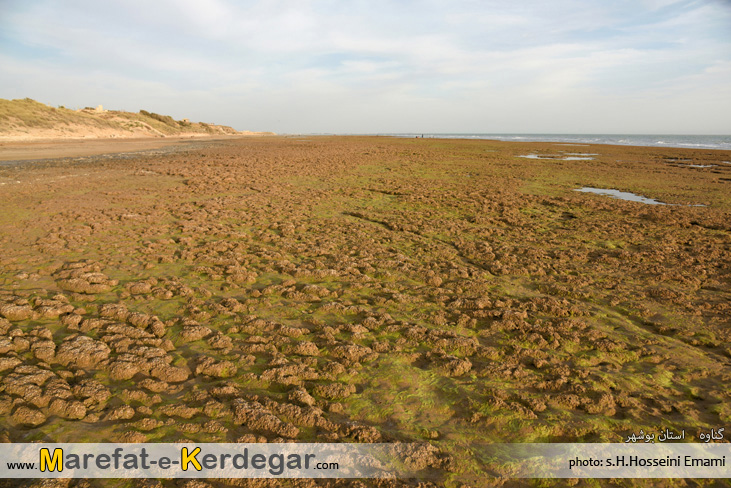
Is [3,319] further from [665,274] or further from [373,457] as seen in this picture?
[665,274]

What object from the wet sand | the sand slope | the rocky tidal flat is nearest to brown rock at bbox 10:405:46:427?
the rocky tidal flat

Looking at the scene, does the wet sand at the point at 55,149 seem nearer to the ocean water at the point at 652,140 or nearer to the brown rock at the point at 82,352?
the brown rock at the point at 82,352

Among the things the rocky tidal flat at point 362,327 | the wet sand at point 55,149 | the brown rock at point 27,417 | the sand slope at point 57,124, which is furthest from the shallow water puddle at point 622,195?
the sand slope at point 57,124

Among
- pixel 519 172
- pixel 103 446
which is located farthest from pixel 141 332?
pixel 519 172

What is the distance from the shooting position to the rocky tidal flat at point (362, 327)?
252cm

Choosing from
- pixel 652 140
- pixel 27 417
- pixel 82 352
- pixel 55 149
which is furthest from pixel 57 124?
pixel 652 140

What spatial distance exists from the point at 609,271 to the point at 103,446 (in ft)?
19.8

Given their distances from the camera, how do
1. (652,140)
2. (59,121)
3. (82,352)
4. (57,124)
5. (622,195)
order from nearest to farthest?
(82,352), (622,195), (57,124), (59,121), (652,140)

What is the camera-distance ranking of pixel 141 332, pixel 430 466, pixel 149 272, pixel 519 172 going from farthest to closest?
1. pixel 519 172
2. pixel 149 272
3. pixel 141 332
4. pixel 430 466

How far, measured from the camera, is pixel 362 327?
12.2 feet

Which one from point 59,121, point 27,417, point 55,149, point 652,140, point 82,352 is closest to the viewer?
point 27,417

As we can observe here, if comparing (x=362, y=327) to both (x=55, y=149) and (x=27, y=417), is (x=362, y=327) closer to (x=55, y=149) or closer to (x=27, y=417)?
Result: (x=27, y=417)

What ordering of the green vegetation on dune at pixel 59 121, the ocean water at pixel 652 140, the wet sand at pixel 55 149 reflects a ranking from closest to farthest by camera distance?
the wet sand at pixel 55 149 < the green vegetation on dune at pixel 59 121 < the ocean water at pixel 652 140

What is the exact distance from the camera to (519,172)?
49.9ft
